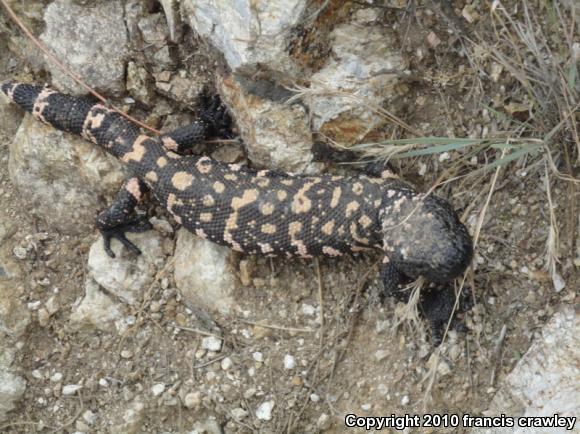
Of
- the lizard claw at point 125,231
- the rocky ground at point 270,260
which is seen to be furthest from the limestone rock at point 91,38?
the lizard claw at point 125,231

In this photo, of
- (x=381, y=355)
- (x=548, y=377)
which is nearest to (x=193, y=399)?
(x=381, y=355)

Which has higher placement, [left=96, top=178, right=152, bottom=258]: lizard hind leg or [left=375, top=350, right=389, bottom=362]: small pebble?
[left=96, top=178, right=152, bottom=258]: lizard hind leg

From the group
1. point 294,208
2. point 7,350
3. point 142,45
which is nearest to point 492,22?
point 294,208

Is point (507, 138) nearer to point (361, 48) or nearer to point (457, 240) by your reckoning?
point (457, 240)

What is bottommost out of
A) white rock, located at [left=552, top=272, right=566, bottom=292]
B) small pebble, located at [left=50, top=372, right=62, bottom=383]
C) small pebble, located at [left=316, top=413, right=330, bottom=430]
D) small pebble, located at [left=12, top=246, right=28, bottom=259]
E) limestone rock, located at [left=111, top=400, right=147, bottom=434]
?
small pebble, located at [left=316, top=413, right=330, bottom=430]

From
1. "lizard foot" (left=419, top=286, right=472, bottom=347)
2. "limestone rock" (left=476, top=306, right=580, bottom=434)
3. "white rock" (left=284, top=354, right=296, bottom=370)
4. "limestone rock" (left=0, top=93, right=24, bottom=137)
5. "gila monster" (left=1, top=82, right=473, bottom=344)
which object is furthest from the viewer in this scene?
"limestone rock" (left=0, top=93, right=24, bottom=137)

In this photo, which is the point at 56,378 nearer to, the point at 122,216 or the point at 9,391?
the point at 9,391

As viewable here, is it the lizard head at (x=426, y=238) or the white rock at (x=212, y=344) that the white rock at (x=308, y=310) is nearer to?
the white rock at (x=212, y=344)

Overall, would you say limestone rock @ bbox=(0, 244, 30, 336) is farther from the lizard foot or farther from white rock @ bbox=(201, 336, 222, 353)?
the lizard foot

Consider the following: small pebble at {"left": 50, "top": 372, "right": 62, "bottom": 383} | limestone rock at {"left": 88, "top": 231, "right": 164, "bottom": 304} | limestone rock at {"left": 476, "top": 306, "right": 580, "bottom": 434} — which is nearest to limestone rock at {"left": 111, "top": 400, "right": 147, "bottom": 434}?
small pebble at {"left": 50, "top": 372, "right": 62, "bottom": 383}
